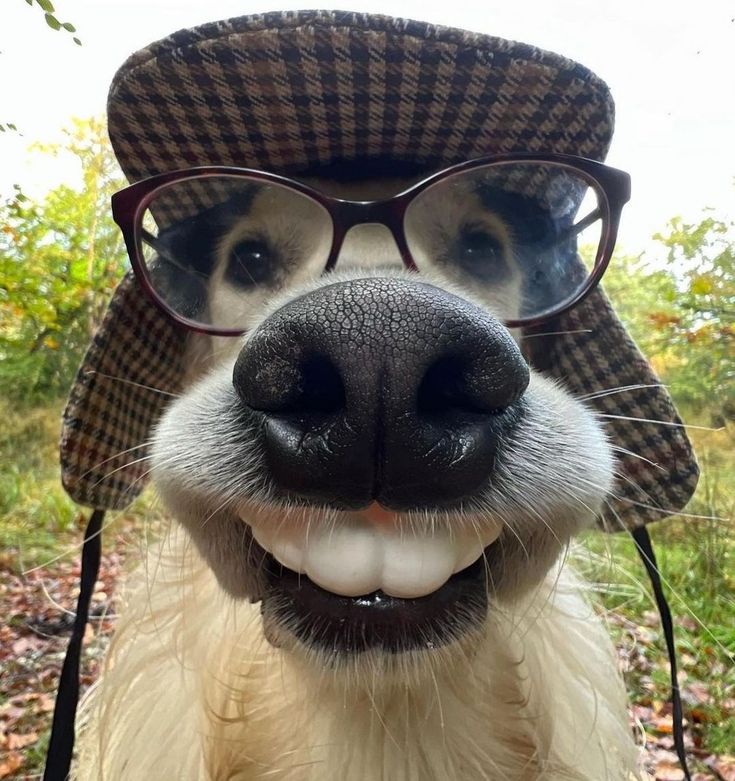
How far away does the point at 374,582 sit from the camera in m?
0.82

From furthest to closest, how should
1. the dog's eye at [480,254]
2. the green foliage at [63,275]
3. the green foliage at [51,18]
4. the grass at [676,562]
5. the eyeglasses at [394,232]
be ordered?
the green foliage at [63,275]
the grass at [676,562]
the green foliage at [51,18]
the dog's eye at [480,254]
the eyeglasses at [394,232]

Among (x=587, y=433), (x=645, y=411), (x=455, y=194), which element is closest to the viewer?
(x=587, y=433)

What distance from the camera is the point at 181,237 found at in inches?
52.3

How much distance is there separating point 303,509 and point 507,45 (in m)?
0.87

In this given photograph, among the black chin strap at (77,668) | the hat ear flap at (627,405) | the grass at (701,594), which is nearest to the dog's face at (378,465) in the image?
the hat ear flap at (627,405)

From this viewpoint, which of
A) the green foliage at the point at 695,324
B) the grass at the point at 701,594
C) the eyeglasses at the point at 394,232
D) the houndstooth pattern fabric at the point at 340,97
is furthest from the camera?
the green foliage at the point at 695,324

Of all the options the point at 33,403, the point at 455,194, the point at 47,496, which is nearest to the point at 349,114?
the point at 455,194

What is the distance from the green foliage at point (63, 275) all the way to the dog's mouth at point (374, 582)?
15.1 feet

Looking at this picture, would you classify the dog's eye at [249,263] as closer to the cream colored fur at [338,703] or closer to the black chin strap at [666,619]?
the cream colored fur at [338,703]

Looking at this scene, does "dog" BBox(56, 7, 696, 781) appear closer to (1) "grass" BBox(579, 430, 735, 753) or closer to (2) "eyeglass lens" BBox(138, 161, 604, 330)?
(2) "eyeglass lens" BBox(138, 161, 604, 330)

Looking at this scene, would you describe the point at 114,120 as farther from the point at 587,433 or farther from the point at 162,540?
the point at 587,433

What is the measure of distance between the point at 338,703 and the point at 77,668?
2.25 feet

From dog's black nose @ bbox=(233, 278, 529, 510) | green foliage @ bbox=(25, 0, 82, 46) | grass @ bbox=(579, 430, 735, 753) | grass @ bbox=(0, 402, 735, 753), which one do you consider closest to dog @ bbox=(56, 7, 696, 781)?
dog's black nose @ bbox=(233, 278, 529, 510)

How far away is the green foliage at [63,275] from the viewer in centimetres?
515
